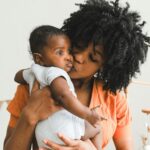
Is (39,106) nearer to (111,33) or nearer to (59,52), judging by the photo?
(59,52)

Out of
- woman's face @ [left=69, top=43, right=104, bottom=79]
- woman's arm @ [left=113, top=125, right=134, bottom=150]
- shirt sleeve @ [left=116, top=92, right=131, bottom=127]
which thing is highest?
woman's face @ [left=69, top=43, right=104, bottom=79]

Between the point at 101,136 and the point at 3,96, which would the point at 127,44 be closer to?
the point at 101,136

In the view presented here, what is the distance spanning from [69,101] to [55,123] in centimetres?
10

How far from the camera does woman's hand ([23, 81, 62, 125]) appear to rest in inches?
44.9

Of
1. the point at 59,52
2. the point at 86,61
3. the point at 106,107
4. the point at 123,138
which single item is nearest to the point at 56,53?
the point at 59,52

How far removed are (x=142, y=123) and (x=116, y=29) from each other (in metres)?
1.51

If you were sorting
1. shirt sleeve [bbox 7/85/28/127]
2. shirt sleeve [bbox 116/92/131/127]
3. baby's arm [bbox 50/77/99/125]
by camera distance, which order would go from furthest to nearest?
shirt sleeve [bbox 116/92/131/127], shirt sleeve [bbox 7/85/28/127], baby's arm [bbox 50/77/99/125]

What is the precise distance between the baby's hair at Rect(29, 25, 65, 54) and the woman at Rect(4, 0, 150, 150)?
9 centimetres

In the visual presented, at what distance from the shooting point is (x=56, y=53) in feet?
3.82

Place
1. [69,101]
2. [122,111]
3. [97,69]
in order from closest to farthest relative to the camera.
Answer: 1. [69,101]
2. [97,69]
3. [122,111]

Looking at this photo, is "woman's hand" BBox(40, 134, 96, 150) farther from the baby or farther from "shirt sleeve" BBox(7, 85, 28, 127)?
"shirt sleeve" BBox(7, 85, 28, 127)

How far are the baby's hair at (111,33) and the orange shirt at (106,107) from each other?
96 millimetres

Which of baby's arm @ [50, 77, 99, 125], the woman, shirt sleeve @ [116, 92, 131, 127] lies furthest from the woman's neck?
baby's arm @ [50, 77, 99, 125]

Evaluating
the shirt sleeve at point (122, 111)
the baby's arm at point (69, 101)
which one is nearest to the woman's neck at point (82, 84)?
the shirt sleeve at point (122, 111)
